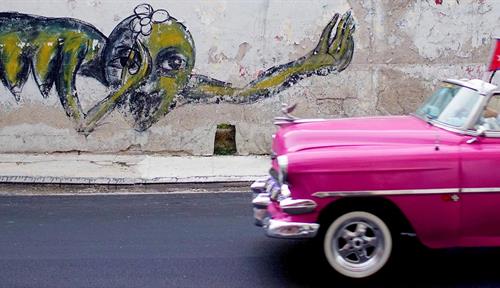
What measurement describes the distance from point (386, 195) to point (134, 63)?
7.10m

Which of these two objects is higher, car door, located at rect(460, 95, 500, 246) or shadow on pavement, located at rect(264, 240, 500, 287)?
car door, located at rect(460, 95, 500, 246)

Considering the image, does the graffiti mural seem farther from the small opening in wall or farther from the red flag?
the red flag

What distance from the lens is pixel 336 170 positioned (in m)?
5.59

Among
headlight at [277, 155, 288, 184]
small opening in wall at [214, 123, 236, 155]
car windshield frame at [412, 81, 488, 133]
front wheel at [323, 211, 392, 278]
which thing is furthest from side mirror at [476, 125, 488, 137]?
small opening in wall at [214, 123, 236, 155]

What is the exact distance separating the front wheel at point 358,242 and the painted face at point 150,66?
21.9ft

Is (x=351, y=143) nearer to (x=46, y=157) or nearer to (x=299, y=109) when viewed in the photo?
(x=299, y=109)

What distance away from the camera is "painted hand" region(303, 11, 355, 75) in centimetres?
1195

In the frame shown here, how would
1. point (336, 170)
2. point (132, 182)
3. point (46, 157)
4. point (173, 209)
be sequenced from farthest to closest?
1. point (46, 157)
2. point (132, 182)
3. point (173, 209)
4. point (336, 170)

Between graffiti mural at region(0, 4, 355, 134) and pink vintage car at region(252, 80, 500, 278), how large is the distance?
246 inches

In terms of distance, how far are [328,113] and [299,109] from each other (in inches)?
19.7

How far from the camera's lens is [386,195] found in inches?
221

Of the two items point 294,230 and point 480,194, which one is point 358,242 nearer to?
point 294,230

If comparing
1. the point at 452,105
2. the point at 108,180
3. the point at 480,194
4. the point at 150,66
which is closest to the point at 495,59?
the point at 452,105

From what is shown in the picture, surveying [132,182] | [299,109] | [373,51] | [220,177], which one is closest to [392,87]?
[373,51]
